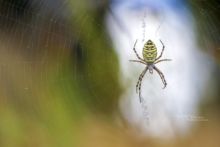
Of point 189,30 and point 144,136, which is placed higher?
point 189,30

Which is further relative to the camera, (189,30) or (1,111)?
(1,111)

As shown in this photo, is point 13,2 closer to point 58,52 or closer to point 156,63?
point 58,52

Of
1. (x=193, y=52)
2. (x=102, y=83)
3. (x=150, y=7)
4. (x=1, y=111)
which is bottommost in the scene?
(x=1, y=111)

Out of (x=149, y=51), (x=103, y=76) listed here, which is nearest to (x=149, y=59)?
(x=149, y=51)

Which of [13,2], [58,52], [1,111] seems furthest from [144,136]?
[13,2]

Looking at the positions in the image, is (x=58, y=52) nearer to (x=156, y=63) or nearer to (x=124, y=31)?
(x=124, y=31)
